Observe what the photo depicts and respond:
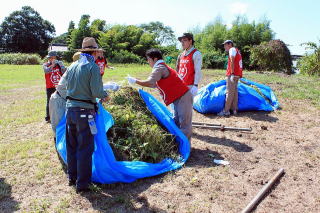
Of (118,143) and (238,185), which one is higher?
(118,143)

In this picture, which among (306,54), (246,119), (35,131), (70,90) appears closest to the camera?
(70,90)

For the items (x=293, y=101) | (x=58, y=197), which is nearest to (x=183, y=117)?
(x=58, y=197)

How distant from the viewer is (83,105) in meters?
2.96

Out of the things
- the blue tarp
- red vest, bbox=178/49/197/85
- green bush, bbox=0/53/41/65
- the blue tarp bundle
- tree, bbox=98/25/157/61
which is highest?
tree, bbox=98/25/157/61

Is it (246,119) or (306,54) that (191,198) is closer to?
(246,119)

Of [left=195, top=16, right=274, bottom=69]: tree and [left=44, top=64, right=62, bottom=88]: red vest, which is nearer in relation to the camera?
[left=44, top=64, right=62, bottom=88]: red vest

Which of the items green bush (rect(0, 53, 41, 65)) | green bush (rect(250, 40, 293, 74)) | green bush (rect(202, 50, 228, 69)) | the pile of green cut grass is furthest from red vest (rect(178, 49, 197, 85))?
green bush (rect(0, 53, 41, 65))

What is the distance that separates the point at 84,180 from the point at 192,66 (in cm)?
253

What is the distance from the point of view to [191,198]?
3.02m

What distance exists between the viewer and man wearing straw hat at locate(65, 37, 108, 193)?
289cm

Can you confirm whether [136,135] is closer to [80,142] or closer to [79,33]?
[80,142]

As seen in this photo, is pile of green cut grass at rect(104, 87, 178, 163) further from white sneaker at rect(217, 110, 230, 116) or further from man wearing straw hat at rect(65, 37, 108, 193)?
white sneaker at rect(217, 110, 230, 116)

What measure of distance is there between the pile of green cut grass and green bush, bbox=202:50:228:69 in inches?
624

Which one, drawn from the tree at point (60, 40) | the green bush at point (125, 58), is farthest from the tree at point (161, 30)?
the green bush at point (125, 58)
